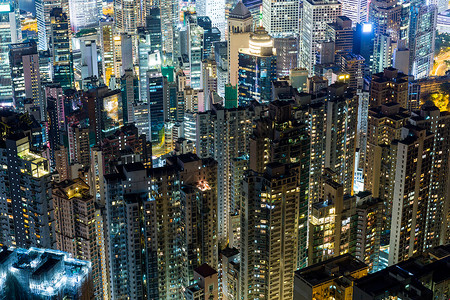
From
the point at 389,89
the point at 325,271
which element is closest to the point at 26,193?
the point at 325,271

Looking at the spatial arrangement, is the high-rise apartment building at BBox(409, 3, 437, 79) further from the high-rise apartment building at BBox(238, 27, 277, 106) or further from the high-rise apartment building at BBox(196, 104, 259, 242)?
the high-rise apartment building at BBox(196, 104, 259, 242)

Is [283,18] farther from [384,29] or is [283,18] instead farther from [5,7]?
[5,7]

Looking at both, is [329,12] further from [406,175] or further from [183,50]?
[406,175]

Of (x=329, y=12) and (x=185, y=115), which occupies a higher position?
(x=329, y=12)

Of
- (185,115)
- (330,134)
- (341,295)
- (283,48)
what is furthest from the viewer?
(283,48)

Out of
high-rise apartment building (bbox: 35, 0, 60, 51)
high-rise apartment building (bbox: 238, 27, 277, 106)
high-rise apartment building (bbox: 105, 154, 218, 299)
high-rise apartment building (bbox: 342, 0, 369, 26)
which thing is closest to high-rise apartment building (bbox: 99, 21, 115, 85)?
high-rise apartment building (bbox: 35, 0, 60, 51)

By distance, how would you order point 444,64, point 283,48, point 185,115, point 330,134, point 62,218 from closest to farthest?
point 62,218 → point 330,134 → point 185,115 → point 283,48 → point 444,64

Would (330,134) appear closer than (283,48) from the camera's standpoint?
Yes

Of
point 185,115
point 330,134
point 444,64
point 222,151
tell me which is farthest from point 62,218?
point 444,64
